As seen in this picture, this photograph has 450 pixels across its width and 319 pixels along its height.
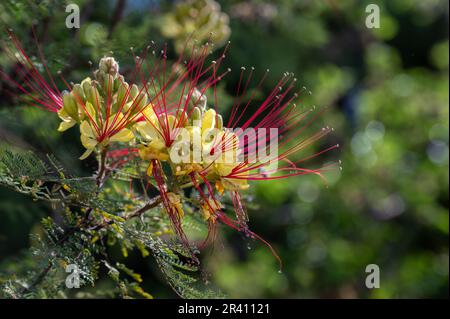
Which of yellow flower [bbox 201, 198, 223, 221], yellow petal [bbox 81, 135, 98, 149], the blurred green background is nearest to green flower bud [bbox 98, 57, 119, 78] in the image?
yellow petal [bbox 81, 135, 98, 149]

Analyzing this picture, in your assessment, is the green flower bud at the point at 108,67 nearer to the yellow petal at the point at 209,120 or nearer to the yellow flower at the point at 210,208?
the yellow petal at the point at 209,120

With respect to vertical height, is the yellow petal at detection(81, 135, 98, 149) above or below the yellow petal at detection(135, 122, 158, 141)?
below

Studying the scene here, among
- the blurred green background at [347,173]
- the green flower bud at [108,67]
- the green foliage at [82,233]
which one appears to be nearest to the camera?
the green foliage at [82,233]

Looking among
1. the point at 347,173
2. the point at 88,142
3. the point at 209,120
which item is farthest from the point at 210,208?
the point at 347,173

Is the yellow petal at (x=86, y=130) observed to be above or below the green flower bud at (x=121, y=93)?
below

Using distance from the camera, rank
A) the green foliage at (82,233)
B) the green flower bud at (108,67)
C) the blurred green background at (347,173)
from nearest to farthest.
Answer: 1. the green foliage at (82,233)
2. the green flower bud at (108,67)
3. the blurred green background at (347,173)

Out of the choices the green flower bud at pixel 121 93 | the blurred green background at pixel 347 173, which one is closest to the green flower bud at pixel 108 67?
the green flower bud at pixel 121 93

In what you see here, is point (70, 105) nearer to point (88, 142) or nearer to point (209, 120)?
point (88, 142)

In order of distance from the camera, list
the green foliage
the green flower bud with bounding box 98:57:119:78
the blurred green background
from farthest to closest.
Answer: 1. the blurred green background
2. the green flower bud with bounding box 98:57:119:78
3. the green foliage

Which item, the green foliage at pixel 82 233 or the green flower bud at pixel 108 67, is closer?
the green foliage at pixel 82 233

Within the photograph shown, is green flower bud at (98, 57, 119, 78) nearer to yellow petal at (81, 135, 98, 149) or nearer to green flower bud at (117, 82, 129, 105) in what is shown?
green flower bud at (117, 82, 129, 105)

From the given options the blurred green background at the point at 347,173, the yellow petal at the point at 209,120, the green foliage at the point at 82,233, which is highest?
the blurred green background at the point at 347,173
